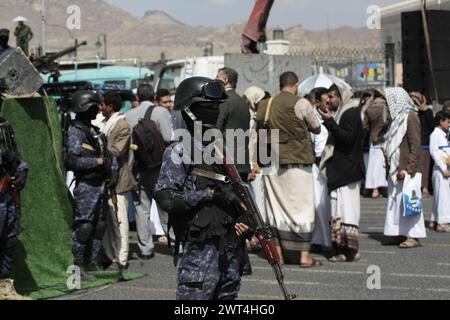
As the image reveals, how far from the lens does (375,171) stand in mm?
17156

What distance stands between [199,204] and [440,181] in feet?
26.6

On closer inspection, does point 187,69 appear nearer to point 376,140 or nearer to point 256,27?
point 256,27

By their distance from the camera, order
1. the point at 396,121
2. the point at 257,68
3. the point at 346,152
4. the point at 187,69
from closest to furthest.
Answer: the point at 346,152 → the point at 396,121 → the point at 257,68 → the point at 187,69

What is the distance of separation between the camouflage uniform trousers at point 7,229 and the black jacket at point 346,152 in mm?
3654

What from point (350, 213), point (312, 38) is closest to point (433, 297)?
point (350, 213)

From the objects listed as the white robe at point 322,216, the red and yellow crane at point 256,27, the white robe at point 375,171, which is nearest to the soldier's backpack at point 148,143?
the white robe at point 322,216

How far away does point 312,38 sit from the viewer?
128625mm

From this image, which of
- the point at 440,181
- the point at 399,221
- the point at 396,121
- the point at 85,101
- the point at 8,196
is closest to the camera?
the point at 8,196

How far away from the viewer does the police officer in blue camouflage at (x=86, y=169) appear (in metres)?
9.27

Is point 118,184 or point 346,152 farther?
point 346,152

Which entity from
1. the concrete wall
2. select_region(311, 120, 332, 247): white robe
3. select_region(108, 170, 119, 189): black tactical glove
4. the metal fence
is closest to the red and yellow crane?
the metal fence

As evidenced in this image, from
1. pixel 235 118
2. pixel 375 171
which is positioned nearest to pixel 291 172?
pixel 235 118

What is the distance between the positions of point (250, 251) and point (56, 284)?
300cm

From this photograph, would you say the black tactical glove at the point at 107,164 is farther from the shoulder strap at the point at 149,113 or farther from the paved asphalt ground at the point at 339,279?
the shoulder strap at the point at 149,113
